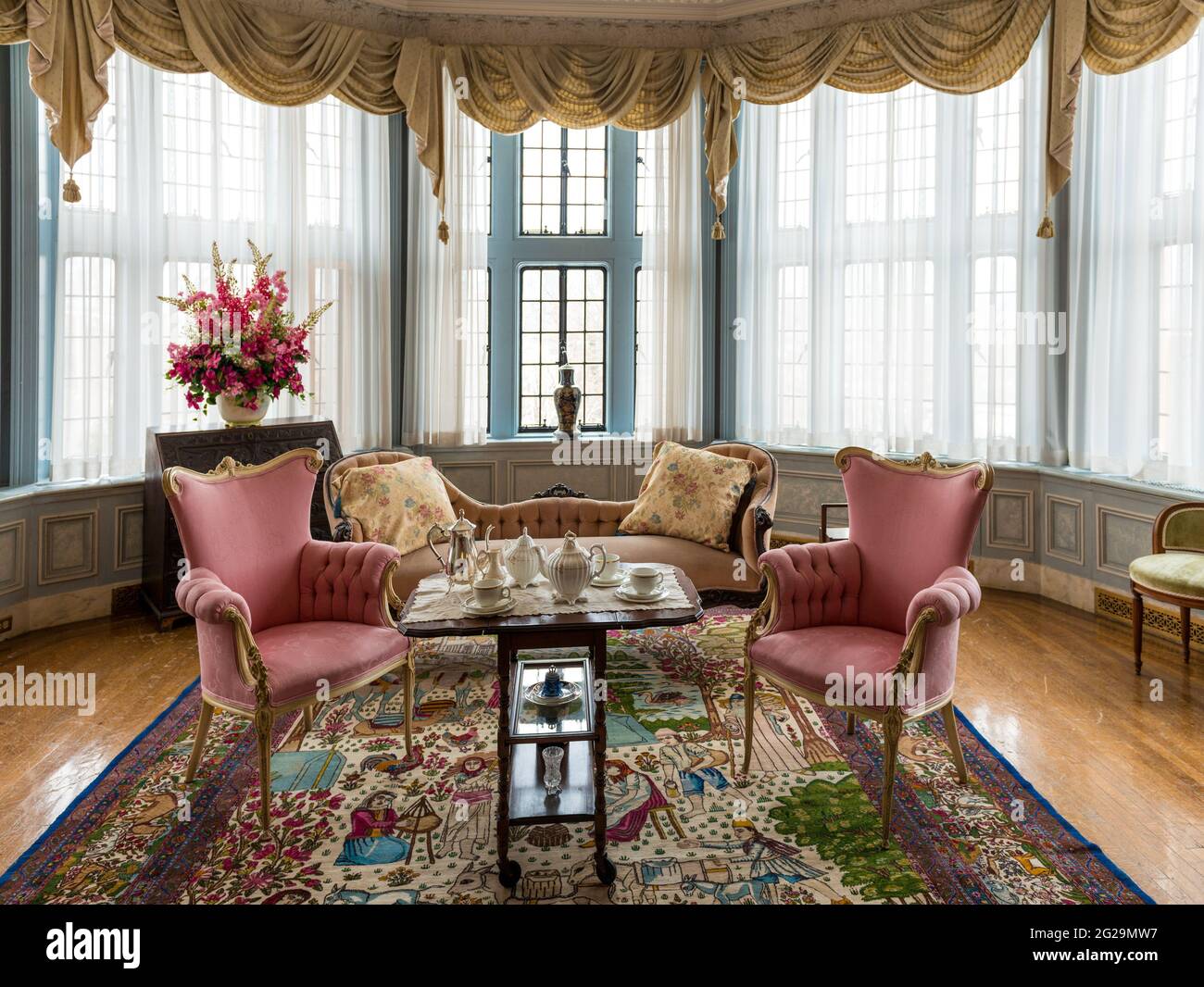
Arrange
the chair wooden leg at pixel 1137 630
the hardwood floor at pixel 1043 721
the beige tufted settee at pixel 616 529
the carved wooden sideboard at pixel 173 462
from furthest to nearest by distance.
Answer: the carved wooden sideboard at pixel 173 462, the beige tufted settee at pixel 616 529, the chair wooden leg at pixel 1137 630, the hardwood floor at pixel 1043 721

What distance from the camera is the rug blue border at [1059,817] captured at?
2.71 m

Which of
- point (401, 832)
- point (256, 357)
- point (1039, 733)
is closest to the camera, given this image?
point (401, 832)

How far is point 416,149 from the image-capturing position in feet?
20.4

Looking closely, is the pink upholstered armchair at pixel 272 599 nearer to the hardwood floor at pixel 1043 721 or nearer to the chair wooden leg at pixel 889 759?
the hardwood floor at pixel 1043 721

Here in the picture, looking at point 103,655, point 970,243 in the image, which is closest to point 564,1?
point 970,243

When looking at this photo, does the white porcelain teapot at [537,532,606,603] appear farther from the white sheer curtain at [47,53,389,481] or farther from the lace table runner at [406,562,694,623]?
the white sheer curtain at [47,53,389,481]

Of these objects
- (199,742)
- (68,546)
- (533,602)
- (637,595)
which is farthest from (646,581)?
(68,546)

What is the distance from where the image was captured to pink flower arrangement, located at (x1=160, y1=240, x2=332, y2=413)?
507 cm

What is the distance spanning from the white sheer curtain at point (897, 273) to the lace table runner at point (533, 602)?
3409mm

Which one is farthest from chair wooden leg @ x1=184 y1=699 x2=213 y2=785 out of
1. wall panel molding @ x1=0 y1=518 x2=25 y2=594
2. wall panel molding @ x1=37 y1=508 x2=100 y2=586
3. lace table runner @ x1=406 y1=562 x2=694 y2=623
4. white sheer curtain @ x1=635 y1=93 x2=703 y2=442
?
white sheer curtain @ x1=635 y1=93 x2=703 y2=442

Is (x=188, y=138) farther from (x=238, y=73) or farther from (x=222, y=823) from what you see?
(x=222, y=823)

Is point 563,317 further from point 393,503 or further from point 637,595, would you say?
point 637,595

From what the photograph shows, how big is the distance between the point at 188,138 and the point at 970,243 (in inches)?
187

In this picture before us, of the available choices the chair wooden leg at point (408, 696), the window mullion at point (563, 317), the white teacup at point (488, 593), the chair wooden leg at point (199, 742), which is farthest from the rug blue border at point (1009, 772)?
the window mullion at point (563, 317)
